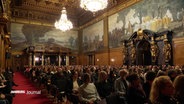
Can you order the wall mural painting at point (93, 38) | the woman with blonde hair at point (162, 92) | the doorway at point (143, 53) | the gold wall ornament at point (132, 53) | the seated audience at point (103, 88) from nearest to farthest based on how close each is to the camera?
1. the woman with blonde hair at point (162, 92)
2. the seated audience at point (103, 88)
3. the doorway at point (143, 53)
4. the gold wall ornament at point (132, 53)
5. the wall mural painting at point (93, 38)

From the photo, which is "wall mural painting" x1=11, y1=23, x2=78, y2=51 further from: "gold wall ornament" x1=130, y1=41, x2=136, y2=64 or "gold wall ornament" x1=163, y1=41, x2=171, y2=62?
"gold wall ornament" x1=163, y1=41, x2=171, y2=62

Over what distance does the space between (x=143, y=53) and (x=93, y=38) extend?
403 inches

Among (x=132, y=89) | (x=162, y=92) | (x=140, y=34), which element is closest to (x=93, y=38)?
(x=140, y=34)

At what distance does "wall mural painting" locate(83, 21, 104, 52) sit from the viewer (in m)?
24.6

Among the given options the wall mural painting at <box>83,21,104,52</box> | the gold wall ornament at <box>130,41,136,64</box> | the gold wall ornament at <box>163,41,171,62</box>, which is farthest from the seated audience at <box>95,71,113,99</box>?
the wall mural painting at <box>83,21,104,52</box>

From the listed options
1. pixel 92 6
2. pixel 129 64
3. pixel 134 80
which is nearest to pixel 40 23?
pixel 129 64

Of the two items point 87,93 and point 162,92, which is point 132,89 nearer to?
point 162,92

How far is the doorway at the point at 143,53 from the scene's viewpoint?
16.9 m

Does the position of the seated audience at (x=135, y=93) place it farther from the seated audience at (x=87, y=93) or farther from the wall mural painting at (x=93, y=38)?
the wall mural painting at (x=93, y=38)

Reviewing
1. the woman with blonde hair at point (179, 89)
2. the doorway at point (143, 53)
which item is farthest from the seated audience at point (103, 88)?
the doorway at point (143, 53)

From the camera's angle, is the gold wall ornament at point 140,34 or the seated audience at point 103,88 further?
the gold wall ornament at point 140,34

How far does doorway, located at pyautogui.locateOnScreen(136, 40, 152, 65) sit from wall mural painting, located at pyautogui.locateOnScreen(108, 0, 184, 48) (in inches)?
58.6

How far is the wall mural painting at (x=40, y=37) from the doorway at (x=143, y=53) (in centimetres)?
1400

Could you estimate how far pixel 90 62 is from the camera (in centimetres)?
2714
